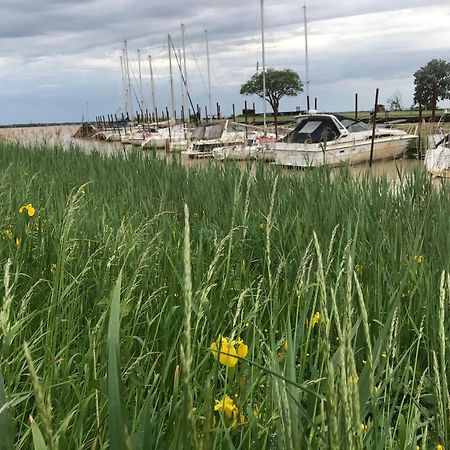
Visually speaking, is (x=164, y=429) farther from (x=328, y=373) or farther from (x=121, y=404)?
(x=328, y=373)

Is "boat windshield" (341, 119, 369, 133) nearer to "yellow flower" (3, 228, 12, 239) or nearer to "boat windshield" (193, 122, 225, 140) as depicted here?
"boat windshield" (193, 122, 225, 140)

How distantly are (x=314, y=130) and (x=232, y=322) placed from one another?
1404 centimetres

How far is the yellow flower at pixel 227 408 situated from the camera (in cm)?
106

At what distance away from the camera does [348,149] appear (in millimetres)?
14977

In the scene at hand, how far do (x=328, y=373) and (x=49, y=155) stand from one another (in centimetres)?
771

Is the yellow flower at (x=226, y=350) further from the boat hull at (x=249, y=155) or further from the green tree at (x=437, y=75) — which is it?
the green tree at (x=437, y=75)

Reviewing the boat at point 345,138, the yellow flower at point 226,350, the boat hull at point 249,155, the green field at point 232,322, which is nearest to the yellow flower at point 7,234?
the green field at point 232,322

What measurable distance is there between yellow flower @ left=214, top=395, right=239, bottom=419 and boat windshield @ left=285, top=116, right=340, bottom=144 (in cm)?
1400

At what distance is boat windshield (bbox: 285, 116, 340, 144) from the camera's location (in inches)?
594

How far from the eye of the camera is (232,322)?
5.54ft

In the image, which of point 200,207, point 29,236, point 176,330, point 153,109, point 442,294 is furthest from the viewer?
point 153,109

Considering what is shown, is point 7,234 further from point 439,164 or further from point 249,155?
point 439,164

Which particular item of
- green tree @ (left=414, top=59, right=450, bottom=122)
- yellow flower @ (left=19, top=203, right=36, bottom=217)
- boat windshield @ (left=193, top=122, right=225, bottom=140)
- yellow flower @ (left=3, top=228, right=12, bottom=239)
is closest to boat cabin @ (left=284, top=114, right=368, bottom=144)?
boat windshield @ (left=193, top=122, right=225, bottom=140)

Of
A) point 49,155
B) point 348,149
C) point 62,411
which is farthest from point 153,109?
point 62,411
